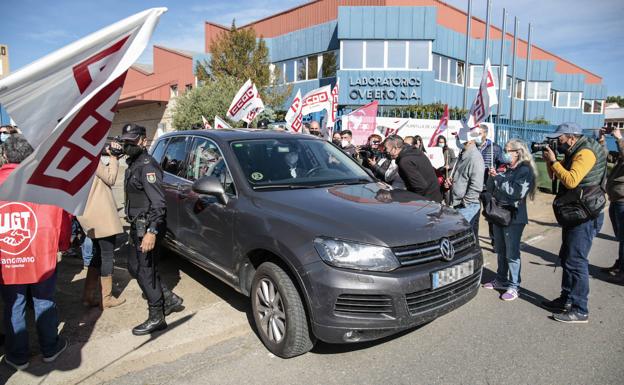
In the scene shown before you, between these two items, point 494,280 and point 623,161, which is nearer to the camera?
point 494,280

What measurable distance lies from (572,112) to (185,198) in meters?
38.8

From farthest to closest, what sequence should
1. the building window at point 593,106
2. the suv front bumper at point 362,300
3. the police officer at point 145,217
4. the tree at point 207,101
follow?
1. the building window at point 593,106
2. the tree at point 207,101
3. the police officer at point 145,217
4. the suv front bumper at point 362,300

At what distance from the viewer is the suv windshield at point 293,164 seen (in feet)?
13.6

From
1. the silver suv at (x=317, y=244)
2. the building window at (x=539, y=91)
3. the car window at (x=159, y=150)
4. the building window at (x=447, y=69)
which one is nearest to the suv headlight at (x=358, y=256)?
the silver suv at (x=317, y=244)

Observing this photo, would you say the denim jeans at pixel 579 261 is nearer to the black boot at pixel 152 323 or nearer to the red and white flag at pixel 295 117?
the black boot at pixel 152 323

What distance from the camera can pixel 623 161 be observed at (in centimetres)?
584

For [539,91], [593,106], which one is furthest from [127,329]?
[593,106]

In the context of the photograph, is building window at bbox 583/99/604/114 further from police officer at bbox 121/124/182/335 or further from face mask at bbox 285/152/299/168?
police officer at bbox 121/124/182/335

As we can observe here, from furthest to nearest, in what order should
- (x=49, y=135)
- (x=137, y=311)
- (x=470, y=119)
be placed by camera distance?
(x=470, y=119) < (x=137, y=311) < (x=49, y=135)

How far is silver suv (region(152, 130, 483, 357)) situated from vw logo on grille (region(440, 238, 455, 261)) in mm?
10

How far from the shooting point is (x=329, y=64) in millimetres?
23438

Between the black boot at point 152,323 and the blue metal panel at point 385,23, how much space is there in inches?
791

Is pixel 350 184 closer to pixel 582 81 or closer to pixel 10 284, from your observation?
pixel 10 284

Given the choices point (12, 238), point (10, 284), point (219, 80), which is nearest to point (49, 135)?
point (12, 238)
